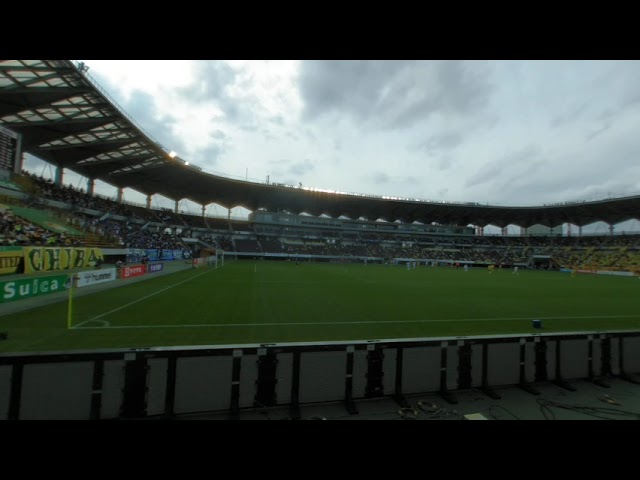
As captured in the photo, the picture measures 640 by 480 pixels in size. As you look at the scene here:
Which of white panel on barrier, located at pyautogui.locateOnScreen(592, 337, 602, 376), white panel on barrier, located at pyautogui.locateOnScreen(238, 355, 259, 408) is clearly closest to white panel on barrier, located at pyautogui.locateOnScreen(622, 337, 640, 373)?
white panel on barrier, located at pyautogui.locateOnScreen(592, 337, 602, 376)

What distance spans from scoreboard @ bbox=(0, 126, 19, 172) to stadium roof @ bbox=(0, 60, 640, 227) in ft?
4.35

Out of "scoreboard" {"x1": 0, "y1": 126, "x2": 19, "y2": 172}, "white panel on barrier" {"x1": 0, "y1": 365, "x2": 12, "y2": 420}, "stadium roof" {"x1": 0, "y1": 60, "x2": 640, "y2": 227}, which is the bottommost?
"white panel on barrier" {"x1": 0, "y1": 365, "x2": 12, "y2": 420}

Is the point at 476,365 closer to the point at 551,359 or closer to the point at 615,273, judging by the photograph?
the point at 551,359

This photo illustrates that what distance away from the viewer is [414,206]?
266 feet

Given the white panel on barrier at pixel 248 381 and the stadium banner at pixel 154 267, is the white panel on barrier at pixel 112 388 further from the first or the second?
the stadium banner at pixel 154 267

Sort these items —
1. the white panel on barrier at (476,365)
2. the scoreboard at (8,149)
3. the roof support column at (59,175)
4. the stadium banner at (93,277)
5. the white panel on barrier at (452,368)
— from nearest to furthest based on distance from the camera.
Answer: the white panel on barrier at (452,368) < the white panel on barrier at (476,365) < the stadium banner at (93,277) < the scoreboard at (8,149) < the roof support column at (59,175)

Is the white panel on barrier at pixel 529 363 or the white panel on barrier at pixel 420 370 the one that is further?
the white panel on barrier at pixel 529 363

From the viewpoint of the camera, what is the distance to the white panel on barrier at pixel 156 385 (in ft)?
13.1

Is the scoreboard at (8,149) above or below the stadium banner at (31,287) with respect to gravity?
above

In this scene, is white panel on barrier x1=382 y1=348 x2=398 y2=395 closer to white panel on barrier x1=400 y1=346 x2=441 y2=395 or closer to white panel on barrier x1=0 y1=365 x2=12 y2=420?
white panel on barrier x1=400 y1=346 x2=441 y2=395

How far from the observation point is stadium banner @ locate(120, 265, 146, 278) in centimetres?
2041

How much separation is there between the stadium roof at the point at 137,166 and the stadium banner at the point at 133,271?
51.5 feet

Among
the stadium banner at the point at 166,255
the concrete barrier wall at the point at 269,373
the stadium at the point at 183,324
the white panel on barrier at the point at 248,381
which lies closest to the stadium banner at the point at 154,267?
the stadium at the point at 183,324
